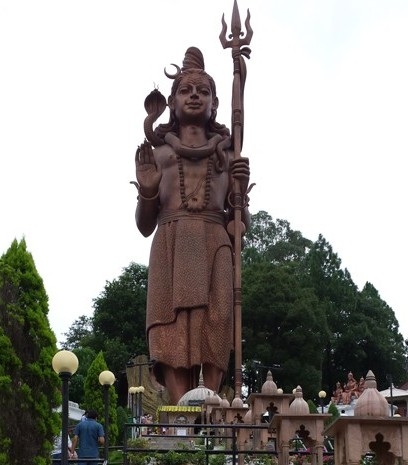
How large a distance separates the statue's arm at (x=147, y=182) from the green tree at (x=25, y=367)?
19.1 ft

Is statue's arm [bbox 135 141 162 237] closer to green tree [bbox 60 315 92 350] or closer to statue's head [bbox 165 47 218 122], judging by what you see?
statue's head [bbox 165 47 218 122]

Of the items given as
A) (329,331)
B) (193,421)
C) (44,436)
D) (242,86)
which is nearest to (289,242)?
(329,331)

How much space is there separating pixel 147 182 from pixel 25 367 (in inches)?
266

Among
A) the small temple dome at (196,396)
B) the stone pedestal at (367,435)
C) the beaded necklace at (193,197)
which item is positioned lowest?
the stone pedestal at (367,435)

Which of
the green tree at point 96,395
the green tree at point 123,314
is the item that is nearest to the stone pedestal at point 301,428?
the green tree at point 96,395

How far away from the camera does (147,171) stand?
1688cm

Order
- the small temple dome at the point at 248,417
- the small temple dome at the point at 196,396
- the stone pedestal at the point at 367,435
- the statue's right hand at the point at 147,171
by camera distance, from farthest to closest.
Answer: the statue's right hand at the point at 147,171, the small temple dome at the point at 196,396, the small temple dome at the point at 248,417, the stone pedestal at the point at 367,435

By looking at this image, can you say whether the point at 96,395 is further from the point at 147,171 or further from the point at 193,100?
the point at 193,100

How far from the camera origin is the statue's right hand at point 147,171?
16.8 metres

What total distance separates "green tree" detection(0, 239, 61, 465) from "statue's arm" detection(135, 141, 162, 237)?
19.1 ft

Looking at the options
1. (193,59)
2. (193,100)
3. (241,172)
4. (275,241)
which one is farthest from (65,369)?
(275,241)

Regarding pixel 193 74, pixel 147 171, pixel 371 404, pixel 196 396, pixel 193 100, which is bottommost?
pixel 371 404

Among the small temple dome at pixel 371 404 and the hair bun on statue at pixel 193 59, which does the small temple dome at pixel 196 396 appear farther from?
the small temple dome at pixel 371 404

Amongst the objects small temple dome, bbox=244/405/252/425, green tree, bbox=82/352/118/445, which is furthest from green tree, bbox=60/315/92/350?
small temple dome, bbox=244/405/252/425
